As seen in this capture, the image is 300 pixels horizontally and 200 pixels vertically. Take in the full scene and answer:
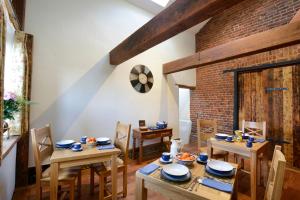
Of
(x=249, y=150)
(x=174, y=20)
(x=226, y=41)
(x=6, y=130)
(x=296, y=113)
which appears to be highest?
(x=226, y=41)

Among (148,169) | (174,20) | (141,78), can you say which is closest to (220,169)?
(148,169)

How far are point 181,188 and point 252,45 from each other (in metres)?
2.43

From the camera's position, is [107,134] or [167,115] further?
[167,115]

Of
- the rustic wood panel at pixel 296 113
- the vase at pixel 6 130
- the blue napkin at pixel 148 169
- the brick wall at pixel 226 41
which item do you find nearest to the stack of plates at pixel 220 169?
the blue napkin at pixel 148 169

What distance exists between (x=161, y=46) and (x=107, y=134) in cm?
250

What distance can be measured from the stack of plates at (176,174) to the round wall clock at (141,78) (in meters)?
2.58

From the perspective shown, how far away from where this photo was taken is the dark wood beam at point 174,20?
142 cm

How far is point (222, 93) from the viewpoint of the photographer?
4441 mm

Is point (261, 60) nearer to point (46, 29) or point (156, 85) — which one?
point (156, 85)

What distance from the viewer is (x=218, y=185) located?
1.15 m

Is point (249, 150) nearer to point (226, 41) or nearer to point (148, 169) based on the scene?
point (148, 169)

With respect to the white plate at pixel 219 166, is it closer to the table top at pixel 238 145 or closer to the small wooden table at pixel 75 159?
the table top at pixel 238 145

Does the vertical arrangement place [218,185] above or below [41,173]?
above

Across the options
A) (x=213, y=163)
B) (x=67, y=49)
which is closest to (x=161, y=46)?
(x=67, y=49)
